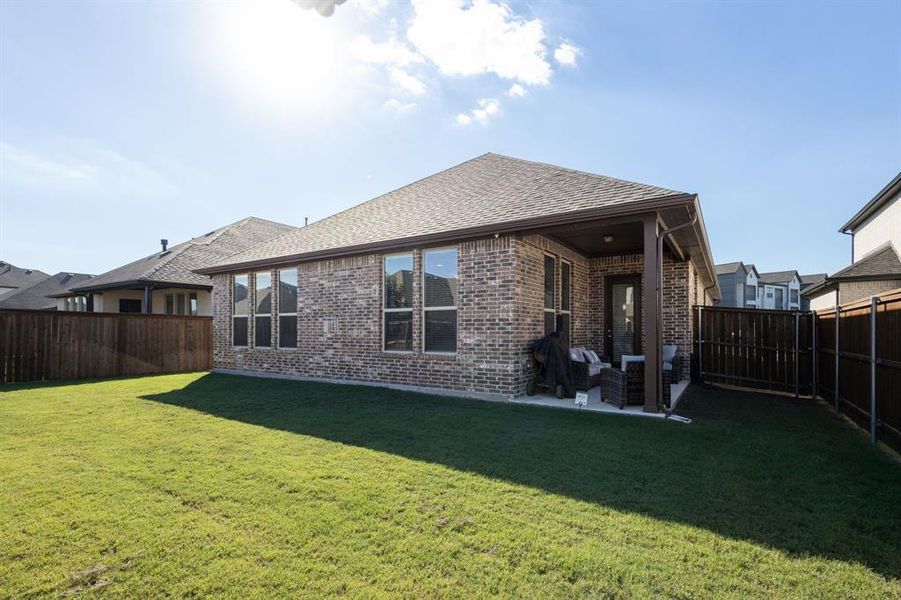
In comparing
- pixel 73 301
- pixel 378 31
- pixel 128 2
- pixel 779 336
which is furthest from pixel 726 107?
pixel 73 301

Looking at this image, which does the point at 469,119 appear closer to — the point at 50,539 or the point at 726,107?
the point at 726,107

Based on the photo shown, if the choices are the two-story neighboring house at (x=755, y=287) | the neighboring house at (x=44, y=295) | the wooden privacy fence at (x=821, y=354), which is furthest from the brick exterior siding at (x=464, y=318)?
the two-story neighboring house at (x=755, y=287)

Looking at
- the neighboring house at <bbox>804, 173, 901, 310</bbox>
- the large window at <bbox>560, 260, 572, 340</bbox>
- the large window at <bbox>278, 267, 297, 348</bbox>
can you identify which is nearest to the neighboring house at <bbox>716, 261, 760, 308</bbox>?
the neighboring house at <bbox>804, 173, 901, 310</bbox>

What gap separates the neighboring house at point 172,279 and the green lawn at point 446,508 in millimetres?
10559

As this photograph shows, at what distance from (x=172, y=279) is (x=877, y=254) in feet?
84.6

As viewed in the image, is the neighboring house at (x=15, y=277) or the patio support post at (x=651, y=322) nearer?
the patio support post at (x=651, y=322)

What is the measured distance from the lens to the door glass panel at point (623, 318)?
1061cm

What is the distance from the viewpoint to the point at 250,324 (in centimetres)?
1134

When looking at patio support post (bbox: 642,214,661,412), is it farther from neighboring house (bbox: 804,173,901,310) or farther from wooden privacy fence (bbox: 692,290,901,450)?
neighboring house (bbox: 804,173,901,310)

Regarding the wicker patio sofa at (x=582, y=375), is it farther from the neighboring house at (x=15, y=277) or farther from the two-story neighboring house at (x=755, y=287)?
the neighboring house at (x=15, y=277)

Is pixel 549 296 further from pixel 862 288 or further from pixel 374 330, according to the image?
pixel 862 288

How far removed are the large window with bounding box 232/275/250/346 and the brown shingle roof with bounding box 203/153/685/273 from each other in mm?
534

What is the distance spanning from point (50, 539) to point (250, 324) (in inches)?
363

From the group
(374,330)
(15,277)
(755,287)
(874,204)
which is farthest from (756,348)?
(15,277)
